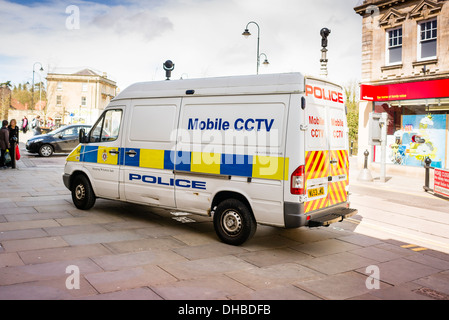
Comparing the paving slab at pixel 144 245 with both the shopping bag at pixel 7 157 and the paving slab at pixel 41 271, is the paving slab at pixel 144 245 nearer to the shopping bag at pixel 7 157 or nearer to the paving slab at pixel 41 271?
the paving slab at pixel 41 271

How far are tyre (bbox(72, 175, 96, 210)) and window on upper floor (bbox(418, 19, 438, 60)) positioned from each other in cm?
1478

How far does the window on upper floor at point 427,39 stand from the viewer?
16.9m

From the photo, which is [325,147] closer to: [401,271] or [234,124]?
[234,124]

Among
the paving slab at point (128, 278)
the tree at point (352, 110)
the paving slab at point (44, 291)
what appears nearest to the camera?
the paving slab at point (44, 291)

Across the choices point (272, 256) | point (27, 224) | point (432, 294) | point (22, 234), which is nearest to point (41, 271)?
point (22, 234)

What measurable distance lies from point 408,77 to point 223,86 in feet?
45.0

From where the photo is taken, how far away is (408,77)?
57.1ft

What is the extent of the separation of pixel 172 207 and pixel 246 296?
2923 mm

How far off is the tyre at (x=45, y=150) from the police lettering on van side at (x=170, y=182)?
14.4 metres

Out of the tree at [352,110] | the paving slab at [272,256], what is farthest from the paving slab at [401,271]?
the tree at [352,110]

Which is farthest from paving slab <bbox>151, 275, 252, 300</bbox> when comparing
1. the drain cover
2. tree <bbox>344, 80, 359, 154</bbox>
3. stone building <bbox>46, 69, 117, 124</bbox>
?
stone building <bbox>46, 69, 117, 124</bbox>
